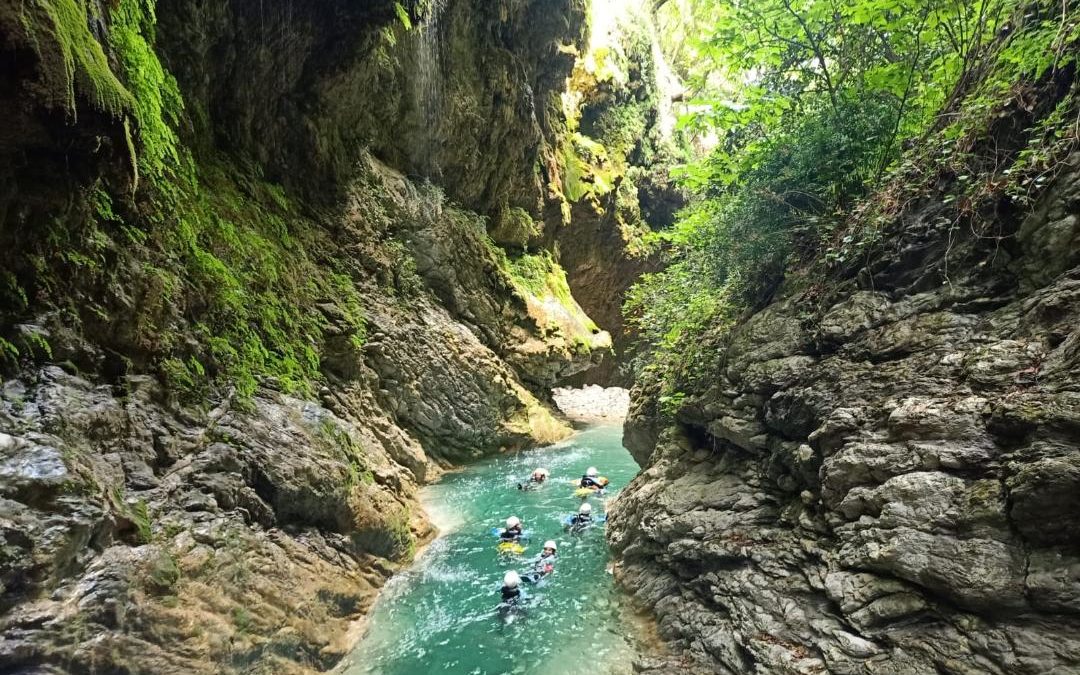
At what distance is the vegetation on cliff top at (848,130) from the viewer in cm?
522

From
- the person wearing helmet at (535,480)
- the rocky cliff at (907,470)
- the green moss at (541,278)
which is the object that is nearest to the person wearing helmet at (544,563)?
the rocky cliff at (907,470)

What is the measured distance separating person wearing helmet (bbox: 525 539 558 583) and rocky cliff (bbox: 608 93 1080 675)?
6.53 feet

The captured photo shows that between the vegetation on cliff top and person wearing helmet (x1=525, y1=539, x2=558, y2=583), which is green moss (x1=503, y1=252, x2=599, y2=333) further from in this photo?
person wearing helmet (x1=525, y1=539, x2=558, y2=583)

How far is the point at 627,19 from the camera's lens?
2728cm

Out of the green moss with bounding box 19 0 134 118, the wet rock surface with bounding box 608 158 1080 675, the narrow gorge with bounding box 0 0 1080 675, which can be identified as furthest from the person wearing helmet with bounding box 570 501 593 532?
the green moss with bounding box 19 0 134 118

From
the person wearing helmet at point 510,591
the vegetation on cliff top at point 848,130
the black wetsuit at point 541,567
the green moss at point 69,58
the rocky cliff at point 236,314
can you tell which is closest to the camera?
the green moss at point 69,58

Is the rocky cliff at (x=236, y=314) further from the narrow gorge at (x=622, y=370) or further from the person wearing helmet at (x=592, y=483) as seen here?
the person wearing helmet at (x=592, y=483)

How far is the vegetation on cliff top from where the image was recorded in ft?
17.1

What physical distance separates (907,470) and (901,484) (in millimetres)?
155

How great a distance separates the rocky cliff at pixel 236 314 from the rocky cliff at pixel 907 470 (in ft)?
17.5

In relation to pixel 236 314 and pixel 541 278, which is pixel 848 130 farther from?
pixel 541 278

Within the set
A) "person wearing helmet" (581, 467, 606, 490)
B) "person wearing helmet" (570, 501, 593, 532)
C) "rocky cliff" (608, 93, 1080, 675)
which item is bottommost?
"person wearing helmet" (570, 501, 593, 532)

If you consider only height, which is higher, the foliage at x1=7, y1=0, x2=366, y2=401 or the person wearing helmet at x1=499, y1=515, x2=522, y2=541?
the foliage at x1=7, y1=0, x2=366, y2=401

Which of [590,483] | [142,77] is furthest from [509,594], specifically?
[142,77]
